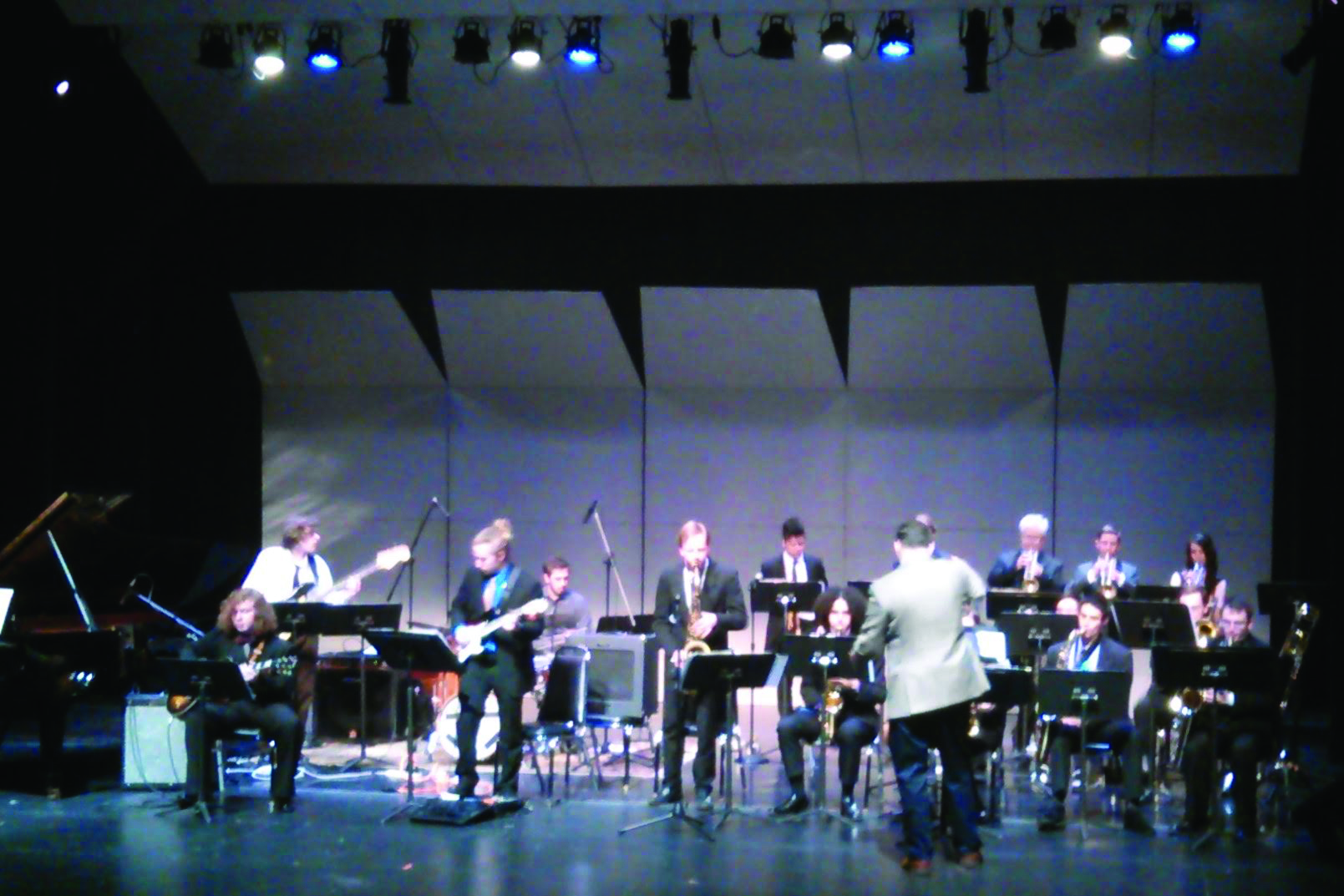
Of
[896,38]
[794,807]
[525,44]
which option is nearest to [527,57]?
[525,44]

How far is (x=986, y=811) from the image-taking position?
25.8ft

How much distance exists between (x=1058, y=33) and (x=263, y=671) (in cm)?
629

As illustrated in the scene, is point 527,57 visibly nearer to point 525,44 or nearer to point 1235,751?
point 525,44

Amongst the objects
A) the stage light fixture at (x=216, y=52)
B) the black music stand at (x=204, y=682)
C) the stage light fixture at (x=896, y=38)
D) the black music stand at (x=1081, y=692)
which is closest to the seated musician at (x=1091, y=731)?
the black music stand at (x=1081, y=692)

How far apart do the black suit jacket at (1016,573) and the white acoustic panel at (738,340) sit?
8.77 feet

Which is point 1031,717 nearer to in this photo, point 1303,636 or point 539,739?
point 1303,636

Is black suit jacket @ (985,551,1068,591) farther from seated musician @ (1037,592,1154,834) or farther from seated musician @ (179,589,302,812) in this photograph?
seated musician @ (179,589,302,812)

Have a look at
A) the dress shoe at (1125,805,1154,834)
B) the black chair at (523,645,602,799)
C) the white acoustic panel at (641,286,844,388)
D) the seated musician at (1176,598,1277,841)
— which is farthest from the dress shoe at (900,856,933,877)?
the white acoustic panel at (641,286,844,388)

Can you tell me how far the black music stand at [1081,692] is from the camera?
7.44 meters

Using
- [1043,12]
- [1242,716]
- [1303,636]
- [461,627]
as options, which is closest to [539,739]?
[461,627]

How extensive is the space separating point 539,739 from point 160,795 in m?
2.33

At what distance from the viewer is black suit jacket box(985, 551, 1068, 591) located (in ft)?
33.1

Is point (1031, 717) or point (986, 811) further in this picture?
point (1031, 717)

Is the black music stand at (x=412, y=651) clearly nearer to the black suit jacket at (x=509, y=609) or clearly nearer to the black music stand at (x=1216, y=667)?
the black suit jacket at (x=509, y=609)
